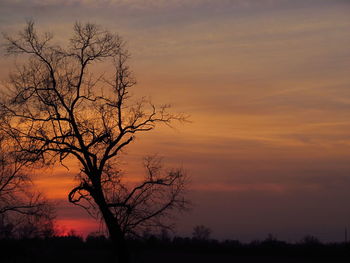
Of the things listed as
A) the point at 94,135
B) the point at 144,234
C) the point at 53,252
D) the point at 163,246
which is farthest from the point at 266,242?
the point at 94,135

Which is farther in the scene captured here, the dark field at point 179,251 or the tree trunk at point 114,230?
the dark field at point 179,251

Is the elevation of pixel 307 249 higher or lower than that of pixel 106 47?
lower

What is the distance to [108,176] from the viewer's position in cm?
2528

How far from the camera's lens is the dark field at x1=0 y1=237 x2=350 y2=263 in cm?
3700

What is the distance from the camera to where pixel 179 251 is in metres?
41.6

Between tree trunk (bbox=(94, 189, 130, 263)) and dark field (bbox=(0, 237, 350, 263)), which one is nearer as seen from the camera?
tree trunk (bbox=(94, 189, 130, 263))

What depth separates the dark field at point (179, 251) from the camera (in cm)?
3700

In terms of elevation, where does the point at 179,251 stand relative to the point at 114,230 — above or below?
below

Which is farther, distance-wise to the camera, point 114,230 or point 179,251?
point 179,251

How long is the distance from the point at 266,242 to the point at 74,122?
79.0 feet

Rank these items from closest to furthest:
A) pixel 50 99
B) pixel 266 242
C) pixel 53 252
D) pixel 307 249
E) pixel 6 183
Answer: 1. pixel 50 99
2. pixel 6 183
3. pixel 53 252
4. pixel 307 249
5. pixel 266 242

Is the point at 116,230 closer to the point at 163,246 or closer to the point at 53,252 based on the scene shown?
the point at 53,252

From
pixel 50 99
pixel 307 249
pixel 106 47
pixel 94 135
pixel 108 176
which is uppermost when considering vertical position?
pixel 106 47

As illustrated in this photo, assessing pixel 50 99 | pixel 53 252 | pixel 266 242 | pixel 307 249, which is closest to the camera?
pixel 50 99
